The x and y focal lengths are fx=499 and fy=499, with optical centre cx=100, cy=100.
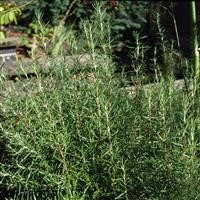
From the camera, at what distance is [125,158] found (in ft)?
7.40

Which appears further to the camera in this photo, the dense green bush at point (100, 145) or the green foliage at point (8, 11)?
the green foliage at point (8, 11)

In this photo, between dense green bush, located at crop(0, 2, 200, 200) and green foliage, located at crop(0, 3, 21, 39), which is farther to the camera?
green foliage, located at crop(0, 3, 21, 39)

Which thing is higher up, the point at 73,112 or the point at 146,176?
the point at 73,112

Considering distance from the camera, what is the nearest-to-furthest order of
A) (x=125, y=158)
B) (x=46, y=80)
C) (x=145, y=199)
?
(x=145, y=199) → (x=125, y=158) → (x=46, y=80)

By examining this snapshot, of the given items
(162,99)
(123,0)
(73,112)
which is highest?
(162,99)

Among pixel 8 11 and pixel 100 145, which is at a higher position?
pixel 8 11

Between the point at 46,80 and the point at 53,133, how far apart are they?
19.0 inches

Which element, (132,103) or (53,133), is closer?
(53,133)

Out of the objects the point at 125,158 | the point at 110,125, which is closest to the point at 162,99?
the point at 110,125

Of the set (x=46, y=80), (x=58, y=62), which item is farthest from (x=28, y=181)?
(x=58, y=62)

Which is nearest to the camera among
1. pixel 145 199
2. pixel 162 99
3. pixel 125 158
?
pixel 162 99

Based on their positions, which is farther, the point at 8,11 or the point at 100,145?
the point at 8,11

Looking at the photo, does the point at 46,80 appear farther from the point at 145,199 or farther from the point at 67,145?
the point at 145,199

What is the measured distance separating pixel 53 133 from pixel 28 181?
0.24 meters
